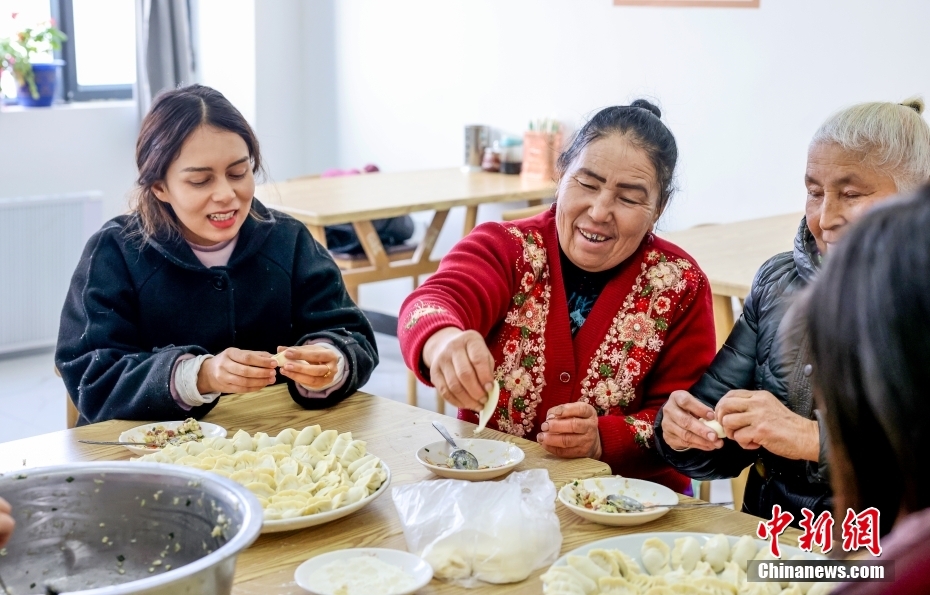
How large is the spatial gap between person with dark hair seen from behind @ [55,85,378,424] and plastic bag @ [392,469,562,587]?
0.55 meters

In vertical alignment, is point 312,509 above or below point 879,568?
below

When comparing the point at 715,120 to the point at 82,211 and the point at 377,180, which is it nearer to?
the point at 377,180

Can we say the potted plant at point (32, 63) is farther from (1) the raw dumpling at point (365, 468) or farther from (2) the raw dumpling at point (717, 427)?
(2) the raw dumpling at point (717, 427)

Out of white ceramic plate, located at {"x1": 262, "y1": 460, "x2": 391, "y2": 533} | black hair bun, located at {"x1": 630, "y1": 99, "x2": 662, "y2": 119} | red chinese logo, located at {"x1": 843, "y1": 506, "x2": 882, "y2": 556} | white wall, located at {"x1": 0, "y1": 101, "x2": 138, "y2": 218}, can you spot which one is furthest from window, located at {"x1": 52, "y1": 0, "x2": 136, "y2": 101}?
red chinese logo, located at {"x1": 843, "y1": 506, "x2": 882, "y2": 556}

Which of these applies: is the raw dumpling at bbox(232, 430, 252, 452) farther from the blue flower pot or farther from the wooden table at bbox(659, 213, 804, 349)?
the blue flower pot

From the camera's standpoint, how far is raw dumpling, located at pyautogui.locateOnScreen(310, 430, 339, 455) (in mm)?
1679

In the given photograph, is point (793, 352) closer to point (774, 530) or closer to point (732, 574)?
point (774, 530)

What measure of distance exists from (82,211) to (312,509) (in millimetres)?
4381

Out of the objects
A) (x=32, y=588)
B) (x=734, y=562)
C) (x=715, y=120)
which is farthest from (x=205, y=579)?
(x=715, y=120)

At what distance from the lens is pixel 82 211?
5379 millimetres

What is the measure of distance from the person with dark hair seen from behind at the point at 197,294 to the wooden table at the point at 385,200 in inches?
67.2

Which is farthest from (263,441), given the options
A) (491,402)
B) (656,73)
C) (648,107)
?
(656,73)

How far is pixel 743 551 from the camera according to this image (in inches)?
52.2

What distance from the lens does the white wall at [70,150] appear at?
17.2 ft
